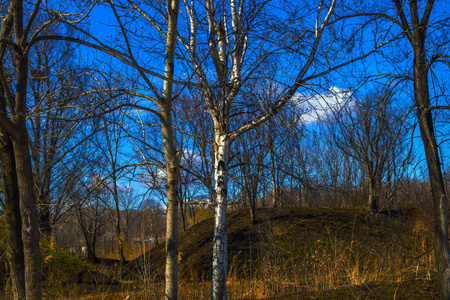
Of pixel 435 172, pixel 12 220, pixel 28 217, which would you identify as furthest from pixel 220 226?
pixel 12 220

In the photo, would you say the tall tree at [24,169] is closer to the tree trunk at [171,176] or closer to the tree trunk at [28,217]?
the tree trunk at [28,217]

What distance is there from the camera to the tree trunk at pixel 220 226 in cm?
420

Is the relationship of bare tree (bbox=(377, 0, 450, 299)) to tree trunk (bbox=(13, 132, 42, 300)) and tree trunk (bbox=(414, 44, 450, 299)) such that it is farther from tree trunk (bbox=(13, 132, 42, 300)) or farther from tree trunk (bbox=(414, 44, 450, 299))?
tree trunk (bbox=(13, 132, 42, 300))

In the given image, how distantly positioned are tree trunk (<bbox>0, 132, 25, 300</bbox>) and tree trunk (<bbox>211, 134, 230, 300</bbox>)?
9.08ft

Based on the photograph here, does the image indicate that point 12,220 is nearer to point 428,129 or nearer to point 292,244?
point 428,129

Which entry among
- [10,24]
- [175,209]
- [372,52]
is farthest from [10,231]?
[372,52]

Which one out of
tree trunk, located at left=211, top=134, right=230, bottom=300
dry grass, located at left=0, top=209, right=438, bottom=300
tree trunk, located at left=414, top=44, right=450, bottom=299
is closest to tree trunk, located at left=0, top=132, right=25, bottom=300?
dry grass, located at left=0, top=209, right=438, bottom=300

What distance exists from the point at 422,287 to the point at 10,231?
18.6 ft

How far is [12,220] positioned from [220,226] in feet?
9.96

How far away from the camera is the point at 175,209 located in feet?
11.8

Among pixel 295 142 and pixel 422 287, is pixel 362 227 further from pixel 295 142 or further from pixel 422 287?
pixel 295 142

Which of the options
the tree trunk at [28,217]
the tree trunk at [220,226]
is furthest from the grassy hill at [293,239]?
the tree trunk at [28,217]

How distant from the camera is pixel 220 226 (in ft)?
14.3

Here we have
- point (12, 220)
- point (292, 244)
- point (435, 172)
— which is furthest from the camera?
point (292, 244)
